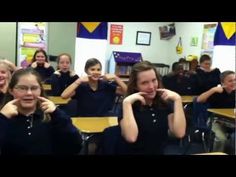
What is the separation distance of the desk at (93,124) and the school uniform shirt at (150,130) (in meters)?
0.55

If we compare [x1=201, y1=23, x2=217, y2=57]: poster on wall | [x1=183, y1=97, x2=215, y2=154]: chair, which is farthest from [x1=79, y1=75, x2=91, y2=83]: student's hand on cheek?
[x1=201, y1=23, x2=217, y2=57]: poster on wall

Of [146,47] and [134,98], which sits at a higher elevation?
[146,47]

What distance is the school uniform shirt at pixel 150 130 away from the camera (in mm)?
1884

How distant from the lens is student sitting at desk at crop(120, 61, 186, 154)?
188cm

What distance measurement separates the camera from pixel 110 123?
2.66 m

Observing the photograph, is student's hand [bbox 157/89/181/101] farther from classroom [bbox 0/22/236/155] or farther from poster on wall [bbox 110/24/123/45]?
poster on wall [bbox 110/24/123/45]

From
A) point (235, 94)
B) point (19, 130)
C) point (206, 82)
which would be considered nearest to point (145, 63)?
point (19, 130)

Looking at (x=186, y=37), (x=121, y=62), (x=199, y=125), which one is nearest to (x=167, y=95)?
(x=199, y=125)

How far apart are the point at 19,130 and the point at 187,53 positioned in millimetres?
5703

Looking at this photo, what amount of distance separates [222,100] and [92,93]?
137 centimetres

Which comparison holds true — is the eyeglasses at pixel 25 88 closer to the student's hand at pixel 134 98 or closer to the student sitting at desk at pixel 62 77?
the student's hand at pixel 134 98

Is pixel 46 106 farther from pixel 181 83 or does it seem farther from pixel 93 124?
pixel 181 83

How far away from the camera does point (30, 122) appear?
170 cm

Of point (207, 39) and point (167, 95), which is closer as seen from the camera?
point (167, 95)
